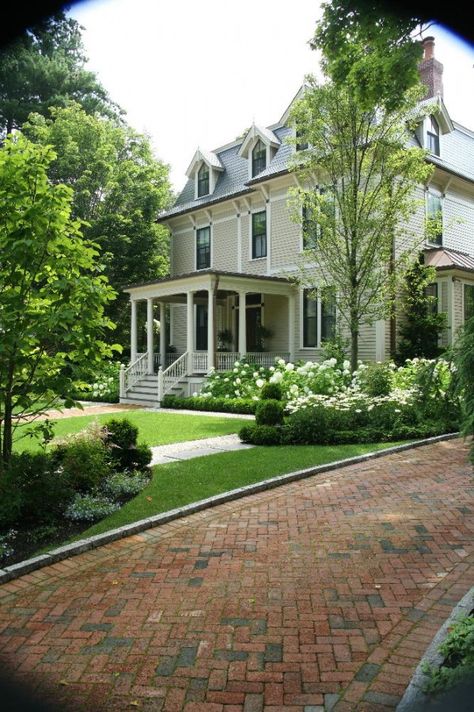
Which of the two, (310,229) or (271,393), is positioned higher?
(310,229)

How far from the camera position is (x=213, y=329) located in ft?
63.3

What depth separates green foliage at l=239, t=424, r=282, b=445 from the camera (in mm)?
10758

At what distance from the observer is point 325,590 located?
421cm

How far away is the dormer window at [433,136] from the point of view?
2039 centimetres

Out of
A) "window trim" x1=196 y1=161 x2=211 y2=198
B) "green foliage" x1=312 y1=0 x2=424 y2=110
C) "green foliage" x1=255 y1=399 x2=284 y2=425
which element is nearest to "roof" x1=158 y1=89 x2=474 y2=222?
"window trim" x1=196 y1=161 x2=211 y2=198

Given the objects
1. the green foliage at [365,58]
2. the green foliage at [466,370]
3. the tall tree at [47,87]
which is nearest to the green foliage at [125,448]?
the green foliage at [466,370]

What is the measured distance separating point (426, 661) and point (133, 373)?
63.0 feet

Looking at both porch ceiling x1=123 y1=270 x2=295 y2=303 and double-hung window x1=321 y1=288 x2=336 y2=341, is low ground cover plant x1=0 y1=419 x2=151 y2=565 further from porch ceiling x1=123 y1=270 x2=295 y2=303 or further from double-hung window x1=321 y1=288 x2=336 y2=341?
double-hung window x1=321 y1=288 x2=336 y2=341

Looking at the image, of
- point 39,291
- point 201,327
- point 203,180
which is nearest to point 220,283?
point 201,327

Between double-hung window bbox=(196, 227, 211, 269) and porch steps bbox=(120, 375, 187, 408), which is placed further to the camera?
double-hung window bbox=(196, 227, 211, 269)

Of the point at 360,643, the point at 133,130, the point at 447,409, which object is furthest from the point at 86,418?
the point at 133,130

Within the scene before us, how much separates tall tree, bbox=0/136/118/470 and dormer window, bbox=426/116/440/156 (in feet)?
58.7

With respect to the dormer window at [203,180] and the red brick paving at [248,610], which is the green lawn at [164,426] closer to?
the red brick paving at [248,610]

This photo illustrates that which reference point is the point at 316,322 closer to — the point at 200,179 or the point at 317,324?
the point at 317,324
